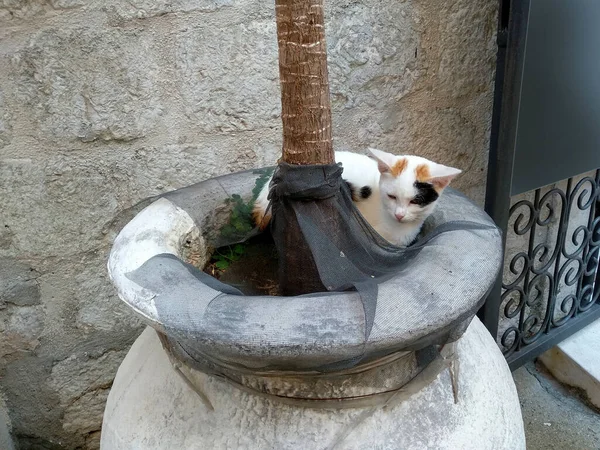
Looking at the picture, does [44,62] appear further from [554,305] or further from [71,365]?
[554,305]

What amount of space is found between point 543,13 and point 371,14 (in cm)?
32

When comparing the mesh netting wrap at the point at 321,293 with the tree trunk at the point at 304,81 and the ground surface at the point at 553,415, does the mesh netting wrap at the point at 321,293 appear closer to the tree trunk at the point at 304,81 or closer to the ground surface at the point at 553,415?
the tree trunk at the point at 304,81

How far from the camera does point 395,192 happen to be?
848 mm

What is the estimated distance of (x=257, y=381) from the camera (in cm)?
59

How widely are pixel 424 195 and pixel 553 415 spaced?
0.95m

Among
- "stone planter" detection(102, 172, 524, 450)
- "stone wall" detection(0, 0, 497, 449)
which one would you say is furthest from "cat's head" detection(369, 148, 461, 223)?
"stone wall" detection(0, 0, 497, 449)

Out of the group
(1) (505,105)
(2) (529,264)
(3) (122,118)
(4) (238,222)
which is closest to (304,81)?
(4) (238,222)

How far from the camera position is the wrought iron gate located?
1.12m

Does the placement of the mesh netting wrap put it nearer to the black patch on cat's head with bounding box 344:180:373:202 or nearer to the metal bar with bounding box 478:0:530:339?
the black patch on cat's head with bounding box 344:180:373:202

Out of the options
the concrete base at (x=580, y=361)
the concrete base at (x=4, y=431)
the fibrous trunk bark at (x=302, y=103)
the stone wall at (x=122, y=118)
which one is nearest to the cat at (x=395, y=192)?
the fibrous trunk bark at (x=302, y=103)

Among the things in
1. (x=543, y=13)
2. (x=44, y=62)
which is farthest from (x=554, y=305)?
(x=44, y=62)

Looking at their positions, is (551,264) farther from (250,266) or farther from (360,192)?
(250,266)

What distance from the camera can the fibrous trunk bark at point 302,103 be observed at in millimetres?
636

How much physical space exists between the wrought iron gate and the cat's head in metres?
0.41
